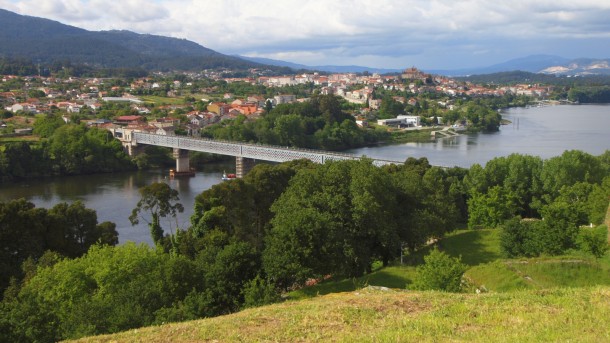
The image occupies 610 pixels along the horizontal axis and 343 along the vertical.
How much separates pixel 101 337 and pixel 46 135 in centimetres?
3243

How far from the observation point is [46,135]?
35156 millimetres

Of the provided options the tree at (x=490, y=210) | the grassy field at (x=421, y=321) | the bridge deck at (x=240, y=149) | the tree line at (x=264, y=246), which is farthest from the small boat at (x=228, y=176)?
the grassy field at (x=421, y=321)

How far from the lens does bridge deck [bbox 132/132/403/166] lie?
2852 cm

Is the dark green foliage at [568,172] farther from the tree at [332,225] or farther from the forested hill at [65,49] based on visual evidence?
the forested hill at [65,49]

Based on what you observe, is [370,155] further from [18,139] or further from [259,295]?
[259,295]

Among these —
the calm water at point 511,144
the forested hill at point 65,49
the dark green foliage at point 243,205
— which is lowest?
the calm water at point 511,144

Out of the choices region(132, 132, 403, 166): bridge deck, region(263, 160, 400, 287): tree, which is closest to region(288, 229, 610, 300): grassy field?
region(263, 160, 400, 287): tree

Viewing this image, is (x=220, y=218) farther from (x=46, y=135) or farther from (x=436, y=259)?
(x=46, y=135)

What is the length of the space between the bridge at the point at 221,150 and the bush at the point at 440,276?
18475mm

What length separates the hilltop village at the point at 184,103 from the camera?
42219 millimetres

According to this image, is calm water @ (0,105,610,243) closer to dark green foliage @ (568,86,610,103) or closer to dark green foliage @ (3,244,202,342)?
dark green foliage @ (3,244,202,342)

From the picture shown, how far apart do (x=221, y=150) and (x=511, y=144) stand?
19536mm

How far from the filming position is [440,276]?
8.29 meters

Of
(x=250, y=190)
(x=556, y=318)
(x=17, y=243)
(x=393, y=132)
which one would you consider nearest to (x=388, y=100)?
(x=393, y=132)
